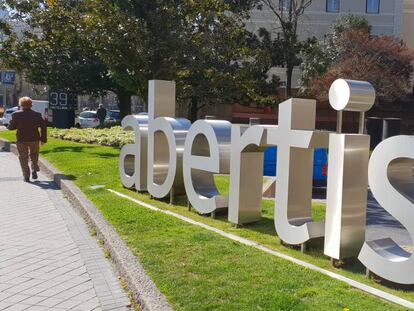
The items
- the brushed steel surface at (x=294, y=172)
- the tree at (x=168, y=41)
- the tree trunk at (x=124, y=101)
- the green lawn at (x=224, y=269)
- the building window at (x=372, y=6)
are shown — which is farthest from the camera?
the building window at (x=372, y=6)

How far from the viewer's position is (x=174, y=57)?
17531 mm

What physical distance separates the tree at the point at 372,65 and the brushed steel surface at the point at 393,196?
69.3 ft

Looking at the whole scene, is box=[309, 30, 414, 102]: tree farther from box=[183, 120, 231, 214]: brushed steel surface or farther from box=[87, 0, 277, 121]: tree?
box=[183, 120, 231, 214]: brushed steel surface

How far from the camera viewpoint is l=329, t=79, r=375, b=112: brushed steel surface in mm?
5375

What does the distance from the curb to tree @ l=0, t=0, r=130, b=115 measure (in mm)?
9430

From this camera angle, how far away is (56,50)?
78.6 feet

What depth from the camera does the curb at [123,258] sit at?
448 centimetres

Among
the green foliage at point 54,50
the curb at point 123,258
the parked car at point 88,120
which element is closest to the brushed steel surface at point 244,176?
the curb at point 123,258

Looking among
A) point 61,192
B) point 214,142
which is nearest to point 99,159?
point 61,192

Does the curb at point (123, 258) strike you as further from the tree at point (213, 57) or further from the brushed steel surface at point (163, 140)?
the tree at point (213, 57)

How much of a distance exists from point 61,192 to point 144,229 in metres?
4.46

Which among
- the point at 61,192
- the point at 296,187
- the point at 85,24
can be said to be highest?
the point at 85,24

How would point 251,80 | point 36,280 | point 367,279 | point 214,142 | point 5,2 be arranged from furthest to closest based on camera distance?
point 251,80 < point 5,2 < point 214,142 < point 36,280 < point 367,279

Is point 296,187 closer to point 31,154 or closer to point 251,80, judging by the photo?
point 31,154
